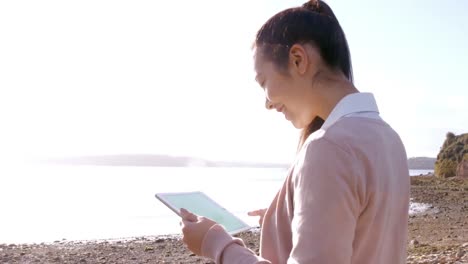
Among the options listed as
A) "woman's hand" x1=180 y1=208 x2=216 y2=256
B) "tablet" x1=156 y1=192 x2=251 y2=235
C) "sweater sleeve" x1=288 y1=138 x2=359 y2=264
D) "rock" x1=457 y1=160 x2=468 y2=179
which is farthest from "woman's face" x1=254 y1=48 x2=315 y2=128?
"rock" x1=457 y1=160 x2=468 y2=179

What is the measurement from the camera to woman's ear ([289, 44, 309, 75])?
1.71 meters

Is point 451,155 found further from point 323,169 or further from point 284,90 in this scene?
point 323,169

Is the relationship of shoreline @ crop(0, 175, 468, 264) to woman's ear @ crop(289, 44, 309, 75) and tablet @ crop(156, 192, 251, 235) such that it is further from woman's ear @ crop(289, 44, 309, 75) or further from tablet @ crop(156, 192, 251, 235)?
woman's ear @ crop(289, 44, 309, 75)

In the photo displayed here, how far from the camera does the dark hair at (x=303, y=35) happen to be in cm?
173

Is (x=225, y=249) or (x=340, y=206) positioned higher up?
(x=340, y=206)

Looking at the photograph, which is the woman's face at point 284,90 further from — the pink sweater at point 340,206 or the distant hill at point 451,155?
the distant hill at point 451,155

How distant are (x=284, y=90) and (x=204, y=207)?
678mm

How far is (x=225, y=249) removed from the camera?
67.9 inches

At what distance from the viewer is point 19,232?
19375 millimetres

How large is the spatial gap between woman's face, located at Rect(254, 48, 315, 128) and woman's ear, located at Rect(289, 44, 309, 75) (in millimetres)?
21

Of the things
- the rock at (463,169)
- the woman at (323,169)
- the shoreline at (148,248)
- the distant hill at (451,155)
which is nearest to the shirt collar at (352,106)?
the woman at (323,169)

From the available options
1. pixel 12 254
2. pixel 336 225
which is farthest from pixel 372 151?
pixel 12 254

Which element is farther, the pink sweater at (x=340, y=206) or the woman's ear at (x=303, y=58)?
the woman's ear at (x=303, y=58)

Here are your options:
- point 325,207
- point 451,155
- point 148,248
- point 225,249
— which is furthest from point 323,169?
point 451,155
